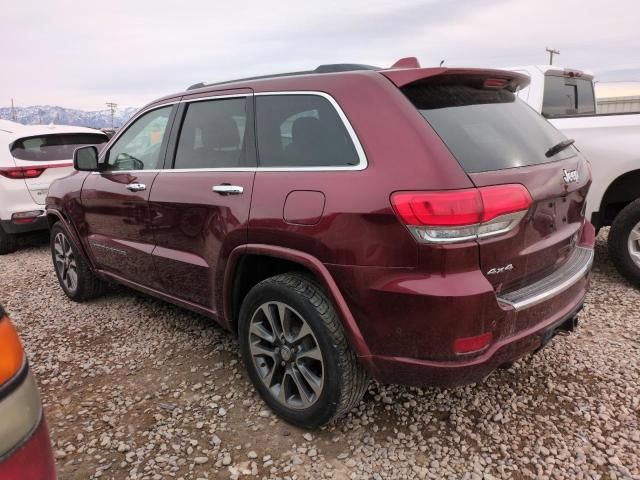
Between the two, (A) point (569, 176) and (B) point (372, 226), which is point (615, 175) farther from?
(B) point (372, 226)

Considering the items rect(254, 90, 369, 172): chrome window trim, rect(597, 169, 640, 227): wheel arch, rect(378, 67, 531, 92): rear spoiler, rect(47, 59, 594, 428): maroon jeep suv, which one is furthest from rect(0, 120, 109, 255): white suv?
rect(597, 169, 640, 227): wheel arch

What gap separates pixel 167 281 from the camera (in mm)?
3285

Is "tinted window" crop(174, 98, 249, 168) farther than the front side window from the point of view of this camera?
No

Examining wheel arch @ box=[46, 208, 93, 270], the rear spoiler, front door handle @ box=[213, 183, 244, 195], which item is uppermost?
the rear spoiler

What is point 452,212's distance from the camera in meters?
1.89

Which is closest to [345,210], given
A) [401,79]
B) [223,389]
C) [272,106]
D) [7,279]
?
[401,79]

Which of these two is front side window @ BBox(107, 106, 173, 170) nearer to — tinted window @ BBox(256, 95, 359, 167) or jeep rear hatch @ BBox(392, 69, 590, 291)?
tinted window @ BBox(256, 95, 359, 167)

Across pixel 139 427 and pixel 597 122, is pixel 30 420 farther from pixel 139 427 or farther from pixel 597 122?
pixel 597 122

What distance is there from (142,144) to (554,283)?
2.86 m

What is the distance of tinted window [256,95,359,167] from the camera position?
89.0 inches

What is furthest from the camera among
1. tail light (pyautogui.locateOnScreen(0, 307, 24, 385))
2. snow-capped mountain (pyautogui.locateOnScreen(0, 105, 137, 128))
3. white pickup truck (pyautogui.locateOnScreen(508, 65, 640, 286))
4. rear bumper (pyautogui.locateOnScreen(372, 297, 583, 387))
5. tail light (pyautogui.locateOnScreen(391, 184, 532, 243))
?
snow-capped mountain (pyautogui.locateOnScreen(0, 105, 137, 128))

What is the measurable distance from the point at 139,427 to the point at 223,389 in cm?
51

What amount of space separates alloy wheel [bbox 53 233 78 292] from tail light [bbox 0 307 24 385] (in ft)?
10.9

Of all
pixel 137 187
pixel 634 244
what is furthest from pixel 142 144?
pixel 634 244
